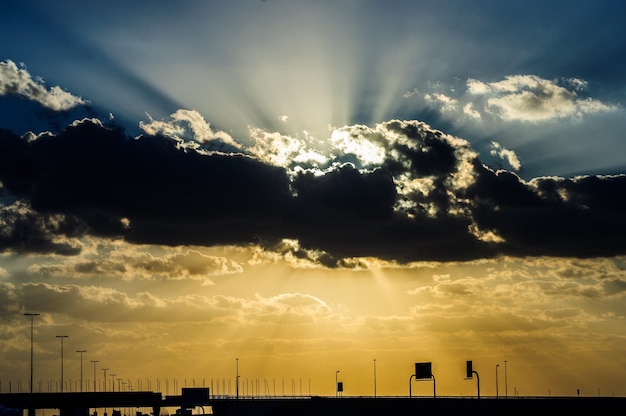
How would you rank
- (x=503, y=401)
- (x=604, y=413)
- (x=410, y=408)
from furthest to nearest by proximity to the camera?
1. (x=410, y=408)
2. (x=503, y=401)
3. (x=604, y=413)

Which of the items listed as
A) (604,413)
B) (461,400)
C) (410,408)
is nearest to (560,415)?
(604,413)

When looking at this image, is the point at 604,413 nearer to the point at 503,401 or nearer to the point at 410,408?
the point at 503,401

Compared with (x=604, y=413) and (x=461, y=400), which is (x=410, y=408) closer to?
(x=461, y=400)

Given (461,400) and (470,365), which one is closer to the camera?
(470,365)

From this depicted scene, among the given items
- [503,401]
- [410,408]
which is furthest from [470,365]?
[410,408]

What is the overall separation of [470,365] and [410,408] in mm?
28752

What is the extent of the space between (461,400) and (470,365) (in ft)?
49.0

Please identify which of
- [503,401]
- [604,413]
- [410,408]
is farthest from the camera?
[410,408]

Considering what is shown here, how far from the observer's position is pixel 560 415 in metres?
170

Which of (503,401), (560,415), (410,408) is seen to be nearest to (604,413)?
(560,415)

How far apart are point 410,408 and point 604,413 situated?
4226 centimetres

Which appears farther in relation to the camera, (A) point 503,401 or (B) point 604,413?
(A) point 503,401

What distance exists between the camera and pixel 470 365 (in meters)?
171

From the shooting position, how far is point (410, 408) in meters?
196
